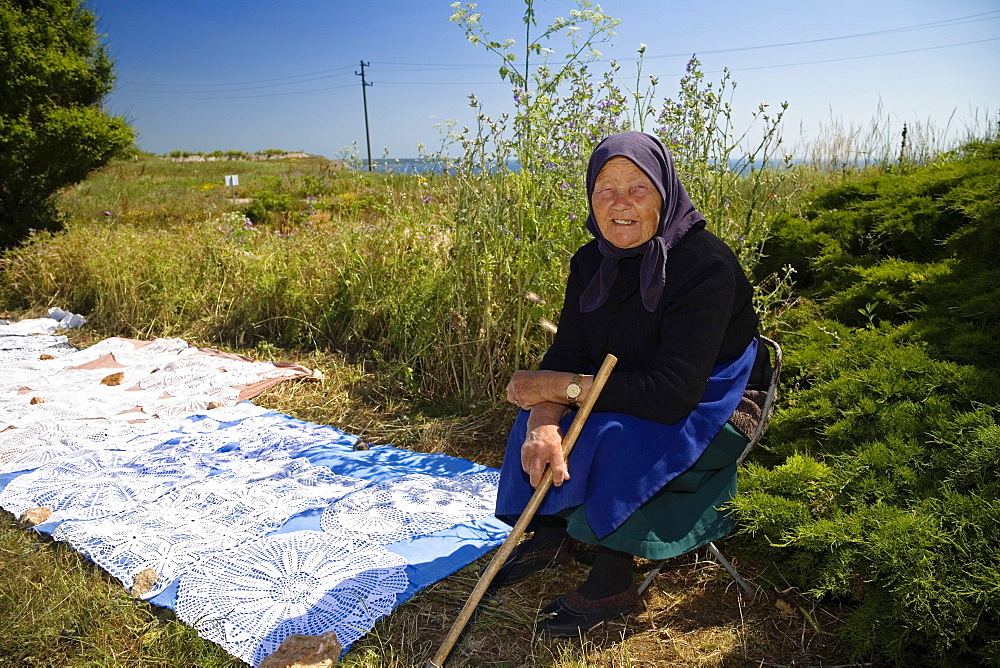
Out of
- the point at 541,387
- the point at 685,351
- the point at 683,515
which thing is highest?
the point at 685,351

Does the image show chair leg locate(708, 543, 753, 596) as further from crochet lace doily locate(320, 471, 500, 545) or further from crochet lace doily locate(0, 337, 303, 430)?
crochet lace doily locate(0, 337, 303, 430)

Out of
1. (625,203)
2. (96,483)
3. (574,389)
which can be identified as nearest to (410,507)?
(574,389)

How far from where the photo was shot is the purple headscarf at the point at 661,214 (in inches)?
75.5

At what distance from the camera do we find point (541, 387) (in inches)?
79.6

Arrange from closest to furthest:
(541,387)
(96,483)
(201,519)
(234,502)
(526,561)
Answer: (541,387), (526,561), (201,519), (234,502), (96,483)

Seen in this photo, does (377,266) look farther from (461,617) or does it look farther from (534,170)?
(461,617)

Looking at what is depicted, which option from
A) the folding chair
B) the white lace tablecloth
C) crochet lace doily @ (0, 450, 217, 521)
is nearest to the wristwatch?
the folding chair

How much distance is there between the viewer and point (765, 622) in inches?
80.2

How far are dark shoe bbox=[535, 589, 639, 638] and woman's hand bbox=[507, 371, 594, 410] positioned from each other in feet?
Result: 1.88

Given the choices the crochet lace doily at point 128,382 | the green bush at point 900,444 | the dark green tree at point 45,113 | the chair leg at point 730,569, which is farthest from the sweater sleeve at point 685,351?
the dark green tree at point 45,113

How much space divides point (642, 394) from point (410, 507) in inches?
50.1

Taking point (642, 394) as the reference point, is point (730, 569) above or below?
below

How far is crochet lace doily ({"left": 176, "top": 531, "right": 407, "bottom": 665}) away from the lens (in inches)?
79.4

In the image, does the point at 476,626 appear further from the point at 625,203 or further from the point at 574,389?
the point at 625,203
